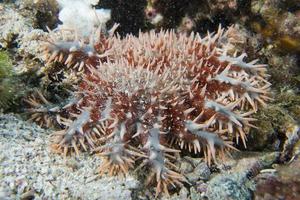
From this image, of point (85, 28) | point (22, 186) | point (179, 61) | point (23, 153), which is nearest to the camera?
point (22, 186)

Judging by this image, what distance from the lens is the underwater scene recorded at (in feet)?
11.6

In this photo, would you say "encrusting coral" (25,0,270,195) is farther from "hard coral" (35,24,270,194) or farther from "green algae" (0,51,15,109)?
"green algae" (0,51,15,109)

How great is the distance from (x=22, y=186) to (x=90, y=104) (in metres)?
1.05

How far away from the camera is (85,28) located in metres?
4.55

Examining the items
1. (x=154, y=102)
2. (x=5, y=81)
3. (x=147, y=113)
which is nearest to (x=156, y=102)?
(x=154, y=102)

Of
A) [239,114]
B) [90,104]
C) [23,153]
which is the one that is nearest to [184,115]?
[239,114]

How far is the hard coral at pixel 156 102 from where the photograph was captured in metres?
3.59

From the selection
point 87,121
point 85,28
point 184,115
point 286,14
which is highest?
point 286,14

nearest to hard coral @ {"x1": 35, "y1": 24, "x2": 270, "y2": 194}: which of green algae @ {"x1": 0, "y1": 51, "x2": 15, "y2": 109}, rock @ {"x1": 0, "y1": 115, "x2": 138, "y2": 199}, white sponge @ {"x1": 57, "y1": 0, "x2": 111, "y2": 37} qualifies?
rock @ {"x1": 0, "y1": 115, "x2": 138, "y2": 199}

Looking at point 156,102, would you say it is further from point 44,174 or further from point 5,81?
point 5,81

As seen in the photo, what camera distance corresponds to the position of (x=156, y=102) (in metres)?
3.62

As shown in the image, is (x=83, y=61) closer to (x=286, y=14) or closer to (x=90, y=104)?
(x=90, y=104)

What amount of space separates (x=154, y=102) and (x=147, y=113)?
13cm

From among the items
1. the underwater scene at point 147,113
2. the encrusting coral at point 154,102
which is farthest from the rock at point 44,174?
the encrusting coral at point 154,102
